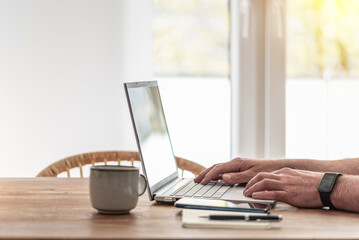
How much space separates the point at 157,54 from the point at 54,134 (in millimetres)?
648

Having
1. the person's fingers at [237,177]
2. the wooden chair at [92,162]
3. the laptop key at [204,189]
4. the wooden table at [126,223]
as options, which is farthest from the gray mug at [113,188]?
the wooden chair at [92,162]

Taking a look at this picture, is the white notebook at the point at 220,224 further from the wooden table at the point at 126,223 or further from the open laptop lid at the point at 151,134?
the open laptop lid at the point at 151,134

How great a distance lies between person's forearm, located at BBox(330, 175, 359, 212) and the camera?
132 cm

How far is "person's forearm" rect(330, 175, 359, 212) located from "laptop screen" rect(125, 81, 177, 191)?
0.43m

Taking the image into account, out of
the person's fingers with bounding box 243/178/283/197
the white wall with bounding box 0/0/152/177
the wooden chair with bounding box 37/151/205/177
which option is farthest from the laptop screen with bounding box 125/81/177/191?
the white wall with bounding box 0/0/152/177

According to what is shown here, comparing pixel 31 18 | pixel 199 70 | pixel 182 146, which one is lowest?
pixel 182 146

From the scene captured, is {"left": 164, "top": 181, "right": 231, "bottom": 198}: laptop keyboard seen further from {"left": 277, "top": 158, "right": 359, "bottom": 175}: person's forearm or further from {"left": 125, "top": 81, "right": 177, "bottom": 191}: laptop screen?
{"left": 277, "top": 158, "right": 359, "bottom": 175}: person's forearm

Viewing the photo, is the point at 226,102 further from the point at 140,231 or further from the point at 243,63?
the point at 140,231

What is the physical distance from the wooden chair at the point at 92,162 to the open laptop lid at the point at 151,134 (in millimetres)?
380

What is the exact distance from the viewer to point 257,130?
10.0ft

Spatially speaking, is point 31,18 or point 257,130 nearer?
point 31,18

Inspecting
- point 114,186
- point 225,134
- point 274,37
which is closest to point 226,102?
point 225,134

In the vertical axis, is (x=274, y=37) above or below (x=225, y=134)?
above

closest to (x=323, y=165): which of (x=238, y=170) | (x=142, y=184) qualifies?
(x=238, y=170)
